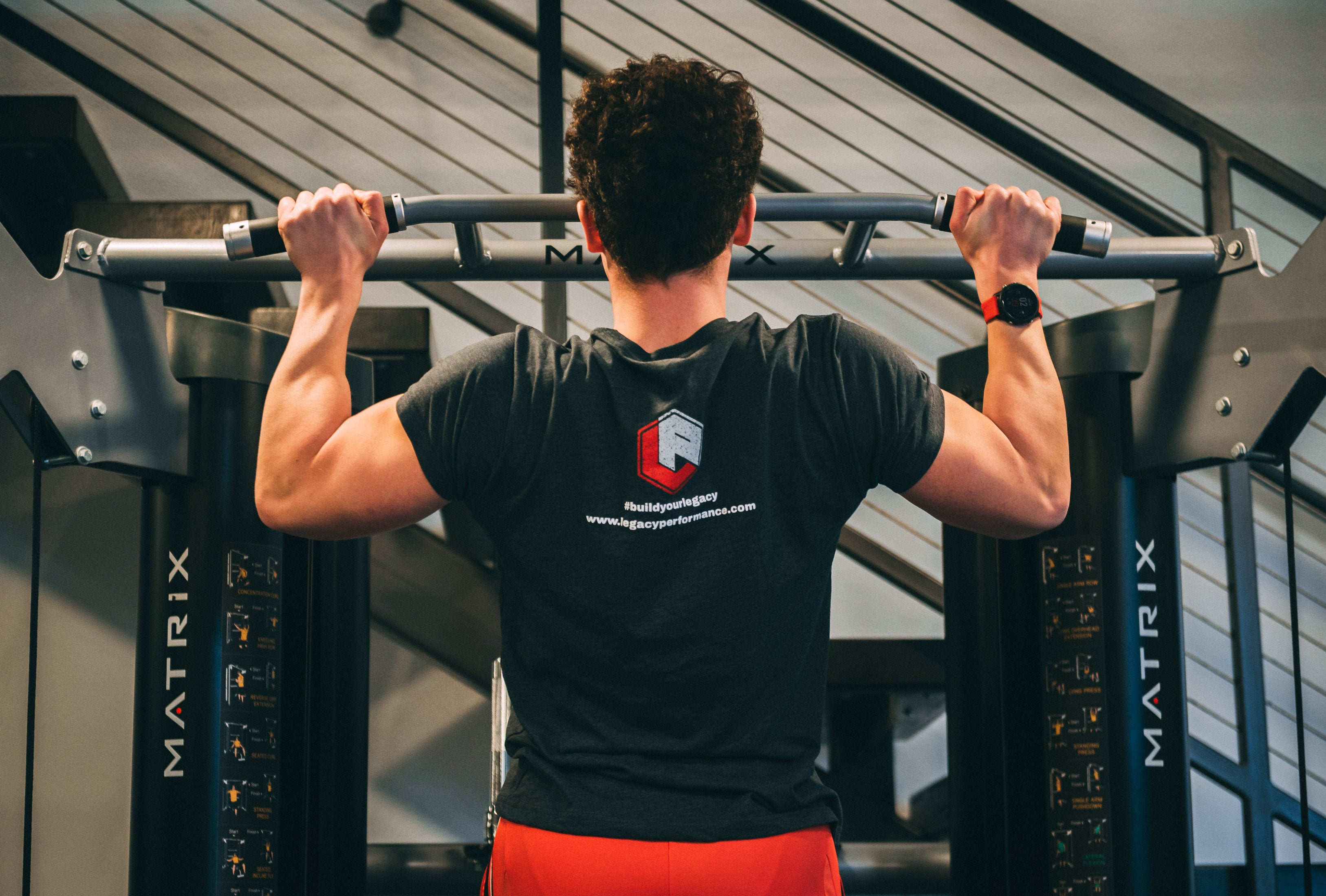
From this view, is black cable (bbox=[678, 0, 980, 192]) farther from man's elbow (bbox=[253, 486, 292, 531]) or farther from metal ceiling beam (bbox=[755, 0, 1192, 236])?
man's elbow (bbox=[253, 486, 292, 531])

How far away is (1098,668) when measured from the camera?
1713 millimetres

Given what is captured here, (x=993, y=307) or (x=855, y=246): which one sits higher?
(x=855, y=246)

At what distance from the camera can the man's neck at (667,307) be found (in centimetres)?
104

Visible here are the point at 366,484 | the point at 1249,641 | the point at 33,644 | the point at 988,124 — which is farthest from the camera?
the point at 1249,641

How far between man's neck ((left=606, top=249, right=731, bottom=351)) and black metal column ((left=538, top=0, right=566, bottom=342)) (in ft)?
4.90

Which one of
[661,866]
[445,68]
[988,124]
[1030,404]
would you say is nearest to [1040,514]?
[1030,404]

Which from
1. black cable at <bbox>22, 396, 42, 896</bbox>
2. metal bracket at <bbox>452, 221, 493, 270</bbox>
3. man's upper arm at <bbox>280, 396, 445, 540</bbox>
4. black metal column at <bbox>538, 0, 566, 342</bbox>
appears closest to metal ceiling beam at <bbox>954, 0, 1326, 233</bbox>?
black metal column at <bbox>538, 0, 566, 342</bbox>

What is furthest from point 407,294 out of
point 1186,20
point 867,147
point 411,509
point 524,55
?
point 1186,20

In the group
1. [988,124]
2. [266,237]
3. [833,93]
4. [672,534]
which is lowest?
[672,534]

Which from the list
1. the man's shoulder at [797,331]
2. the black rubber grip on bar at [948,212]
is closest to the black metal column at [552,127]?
the black rubber grip on bar at [948,212]

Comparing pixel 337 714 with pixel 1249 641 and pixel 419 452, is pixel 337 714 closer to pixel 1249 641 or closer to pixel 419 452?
pixel 419 452

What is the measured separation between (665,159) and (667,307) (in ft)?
0.47

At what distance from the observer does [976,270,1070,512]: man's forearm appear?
1.08 m

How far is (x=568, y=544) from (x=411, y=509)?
0.56ft
